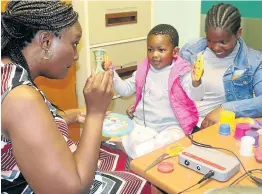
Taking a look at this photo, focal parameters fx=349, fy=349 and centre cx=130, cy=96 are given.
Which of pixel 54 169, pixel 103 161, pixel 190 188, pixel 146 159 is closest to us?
pixel 54 169

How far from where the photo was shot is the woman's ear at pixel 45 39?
994mm

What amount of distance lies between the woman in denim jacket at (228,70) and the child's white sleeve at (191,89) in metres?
0.09

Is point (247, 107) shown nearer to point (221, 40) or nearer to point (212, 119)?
point (212, 119)

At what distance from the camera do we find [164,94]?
175 cm

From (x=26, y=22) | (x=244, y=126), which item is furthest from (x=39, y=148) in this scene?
(x=244, y=126)

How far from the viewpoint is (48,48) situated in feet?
3.31

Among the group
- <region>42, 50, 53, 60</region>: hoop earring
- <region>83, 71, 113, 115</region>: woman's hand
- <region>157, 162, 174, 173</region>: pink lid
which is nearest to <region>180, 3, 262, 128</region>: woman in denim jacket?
<region>157, 162, 174, 173</region>: pink lid

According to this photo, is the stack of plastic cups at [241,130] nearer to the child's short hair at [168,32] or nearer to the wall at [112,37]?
the child's short hair at [168,32]

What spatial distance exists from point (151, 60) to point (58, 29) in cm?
81

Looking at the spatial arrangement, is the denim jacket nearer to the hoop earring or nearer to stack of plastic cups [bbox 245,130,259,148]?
stack of plastic cups [bbox 245,130,259,148]

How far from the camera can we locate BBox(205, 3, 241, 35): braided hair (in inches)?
64.0

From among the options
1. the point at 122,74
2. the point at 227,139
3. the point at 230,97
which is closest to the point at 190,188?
the point at 227,139

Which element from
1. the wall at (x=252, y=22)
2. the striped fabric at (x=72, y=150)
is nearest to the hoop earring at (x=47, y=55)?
the striped fabric at (x=72, y=150)

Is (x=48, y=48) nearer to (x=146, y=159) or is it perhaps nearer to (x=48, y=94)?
(x=146, y=159)
